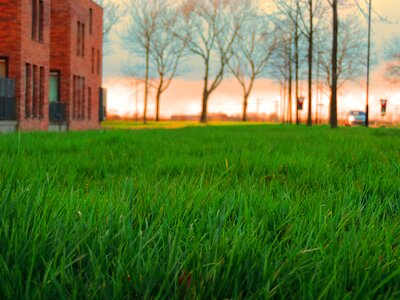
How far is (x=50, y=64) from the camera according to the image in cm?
3394

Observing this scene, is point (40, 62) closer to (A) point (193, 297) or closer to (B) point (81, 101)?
(B) point (81, 101)

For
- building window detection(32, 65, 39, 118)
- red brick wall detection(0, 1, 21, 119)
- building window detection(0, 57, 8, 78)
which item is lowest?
building window detection(32, 65, 39, 118)

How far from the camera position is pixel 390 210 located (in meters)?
2.96

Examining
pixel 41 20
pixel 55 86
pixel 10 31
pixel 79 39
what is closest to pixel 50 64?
pixel 55 86

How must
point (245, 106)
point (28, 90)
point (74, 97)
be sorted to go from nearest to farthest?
1. point (28, 90)
2. point (74, 97)
3. point (245, 106)

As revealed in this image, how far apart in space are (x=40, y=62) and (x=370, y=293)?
92.3ft

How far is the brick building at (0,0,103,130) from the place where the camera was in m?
25.2

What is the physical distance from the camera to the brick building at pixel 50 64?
25.2m

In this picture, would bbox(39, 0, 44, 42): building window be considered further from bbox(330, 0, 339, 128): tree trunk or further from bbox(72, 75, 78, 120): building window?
bbox(330, 0, 339, 128): tree trunk

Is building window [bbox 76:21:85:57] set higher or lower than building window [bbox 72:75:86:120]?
higher

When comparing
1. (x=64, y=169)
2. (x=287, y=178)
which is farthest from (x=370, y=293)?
(x=64, y=169)

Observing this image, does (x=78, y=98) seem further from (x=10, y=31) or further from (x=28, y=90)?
(x=10, y=31)

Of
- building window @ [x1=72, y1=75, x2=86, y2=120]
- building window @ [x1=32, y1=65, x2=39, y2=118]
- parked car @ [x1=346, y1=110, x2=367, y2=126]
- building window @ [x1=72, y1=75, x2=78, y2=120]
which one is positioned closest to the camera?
building window @ [x1=32, y1=65, x2=39, y2=118]

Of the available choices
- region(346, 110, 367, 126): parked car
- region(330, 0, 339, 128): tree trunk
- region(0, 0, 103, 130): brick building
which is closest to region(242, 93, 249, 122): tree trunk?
region(346, 110, 367, 126): parked car
